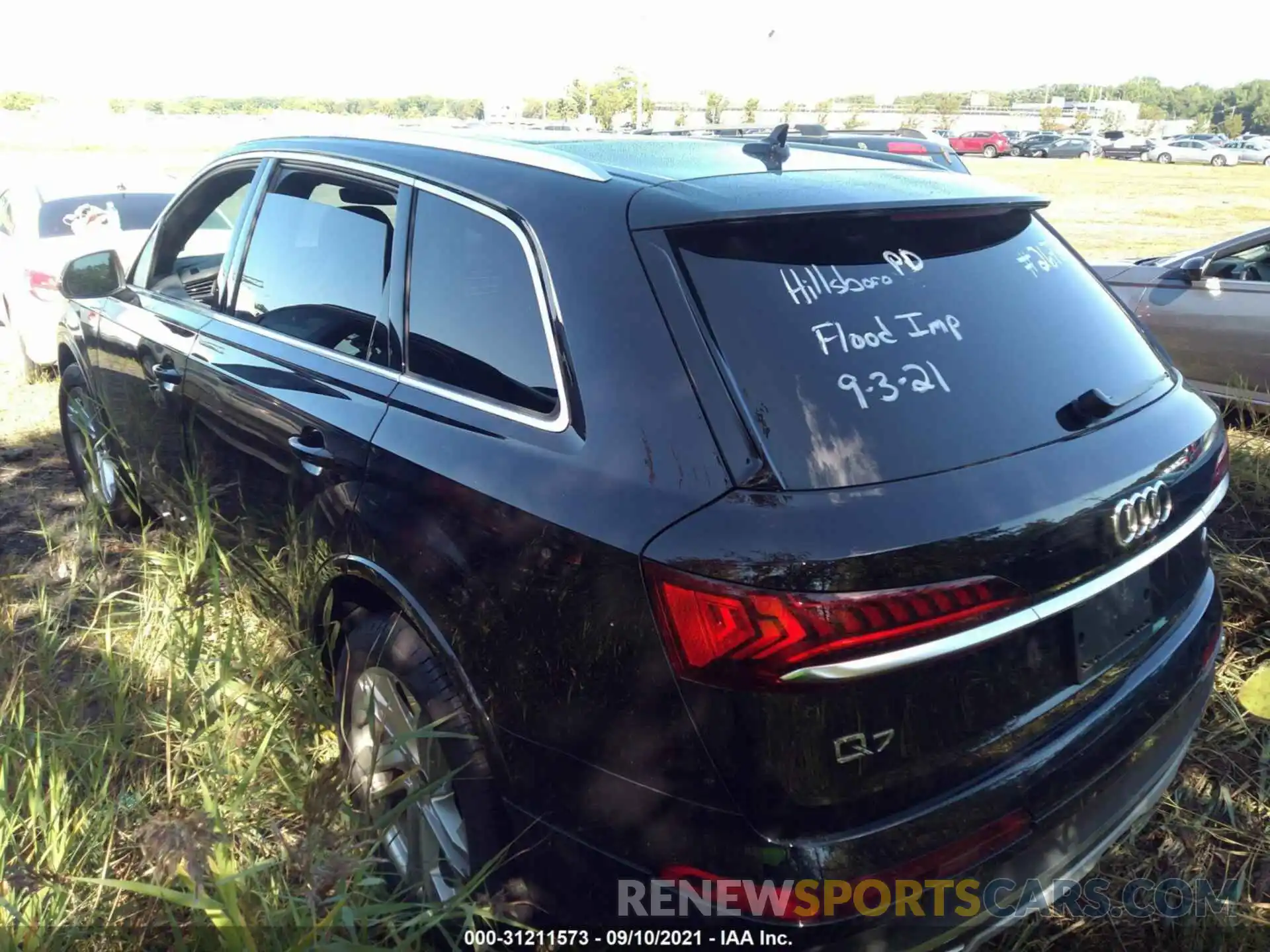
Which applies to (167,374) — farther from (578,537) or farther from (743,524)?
(743,524)

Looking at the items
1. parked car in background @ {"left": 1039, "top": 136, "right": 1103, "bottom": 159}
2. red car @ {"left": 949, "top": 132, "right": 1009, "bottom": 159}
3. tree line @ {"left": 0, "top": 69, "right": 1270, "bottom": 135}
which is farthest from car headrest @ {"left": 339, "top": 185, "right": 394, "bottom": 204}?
parked car in background @ {"left": 1039, "top": 136, "right": 1103, "bottom": 159}

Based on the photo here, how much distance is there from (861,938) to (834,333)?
42.5 inches

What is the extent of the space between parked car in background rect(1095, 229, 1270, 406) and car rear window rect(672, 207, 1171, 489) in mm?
4164

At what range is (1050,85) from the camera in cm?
14488

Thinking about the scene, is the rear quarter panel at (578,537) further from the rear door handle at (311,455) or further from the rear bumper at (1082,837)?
the rear bumper at (1082,837)

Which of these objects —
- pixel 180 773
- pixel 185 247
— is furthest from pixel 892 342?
pixel 185 247

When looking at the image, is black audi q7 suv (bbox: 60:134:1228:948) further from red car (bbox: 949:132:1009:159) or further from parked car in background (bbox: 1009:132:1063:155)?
parked car in background (bbox: 1009:132:1063:155)

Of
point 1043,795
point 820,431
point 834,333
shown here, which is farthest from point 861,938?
point 834,333

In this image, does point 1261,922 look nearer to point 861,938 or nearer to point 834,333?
point 861,938

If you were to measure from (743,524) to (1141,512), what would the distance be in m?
0.93

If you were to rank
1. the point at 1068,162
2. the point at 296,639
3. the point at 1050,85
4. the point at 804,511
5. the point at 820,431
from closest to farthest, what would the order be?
the point at 804,511 < the point at 820,431 < the point at 296,639 < the point at 1068,162 < the point at 1050,85

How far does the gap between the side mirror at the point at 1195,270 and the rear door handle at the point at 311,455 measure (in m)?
5.58

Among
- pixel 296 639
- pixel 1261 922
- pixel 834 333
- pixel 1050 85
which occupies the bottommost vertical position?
pixel 1261 922

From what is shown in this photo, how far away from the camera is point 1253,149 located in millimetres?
52906
